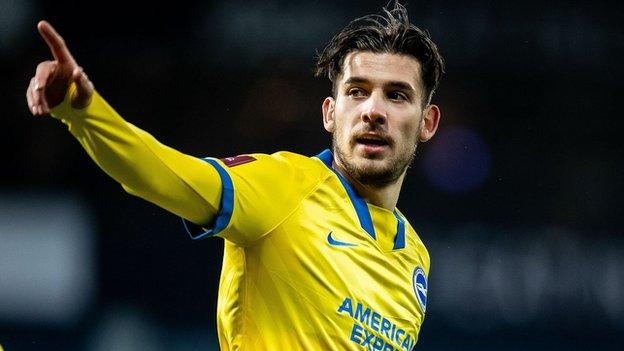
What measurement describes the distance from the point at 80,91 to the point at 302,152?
3.78 m

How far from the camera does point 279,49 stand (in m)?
5.72

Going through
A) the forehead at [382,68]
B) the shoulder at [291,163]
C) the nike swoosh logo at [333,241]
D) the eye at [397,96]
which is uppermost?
the forehead at [382,68]

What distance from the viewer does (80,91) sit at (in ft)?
6.23

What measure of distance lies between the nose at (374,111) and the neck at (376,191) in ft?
0.56

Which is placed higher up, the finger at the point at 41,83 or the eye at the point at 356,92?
the eye at the point at 356,92

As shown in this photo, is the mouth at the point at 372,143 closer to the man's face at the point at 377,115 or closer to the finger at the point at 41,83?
the man's face at the point at 377,115

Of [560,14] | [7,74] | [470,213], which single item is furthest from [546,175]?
A: [7,74]

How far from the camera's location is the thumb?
6.20 ft

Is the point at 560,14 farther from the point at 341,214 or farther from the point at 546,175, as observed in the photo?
the point at 341,214

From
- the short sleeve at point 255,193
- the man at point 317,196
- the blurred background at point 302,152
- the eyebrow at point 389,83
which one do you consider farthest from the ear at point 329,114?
the blurred background at point 302,152

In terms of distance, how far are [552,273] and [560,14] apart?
5.25 feet

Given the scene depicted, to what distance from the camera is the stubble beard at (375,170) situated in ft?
9.26

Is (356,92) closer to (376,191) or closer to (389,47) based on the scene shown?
(389,47)

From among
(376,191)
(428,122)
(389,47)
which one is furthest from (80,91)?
(428,122)
